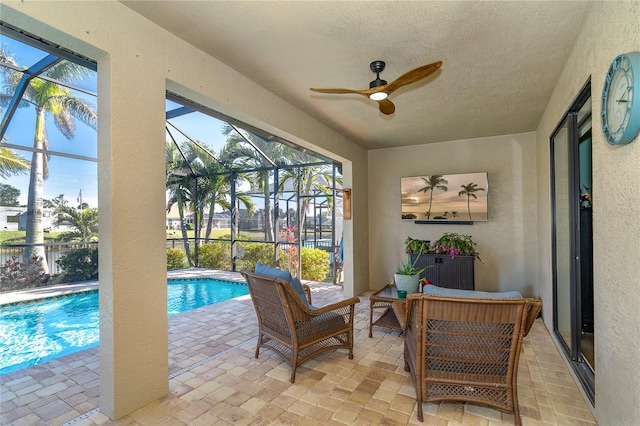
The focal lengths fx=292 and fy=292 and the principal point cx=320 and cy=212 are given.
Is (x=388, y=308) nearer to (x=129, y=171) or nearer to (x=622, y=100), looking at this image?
(x=622, y=100)

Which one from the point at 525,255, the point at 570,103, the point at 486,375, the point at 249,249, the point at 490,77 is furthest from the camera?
the point at 249,249

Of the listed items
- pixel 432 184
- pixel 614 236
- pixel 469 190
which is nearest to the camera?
pixel 614 236

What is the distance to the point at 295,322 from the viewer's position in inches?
101

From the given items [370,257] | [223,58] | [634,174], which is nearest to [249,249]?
[370,257]

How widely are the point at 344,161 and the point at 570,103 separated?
128 inches

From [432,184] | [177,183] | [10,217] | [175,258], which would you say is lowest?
[175,258]

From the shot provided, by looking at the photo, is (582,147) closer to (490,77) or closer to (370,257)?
(490,77)

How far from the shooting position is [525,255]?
4820mm

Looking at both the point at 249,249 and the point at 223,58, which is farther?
the point at 249,249

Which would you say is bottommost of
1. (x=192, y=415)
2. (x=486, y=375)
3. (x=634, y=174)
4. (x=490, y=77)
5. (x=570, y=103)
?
(x=192, y=415)

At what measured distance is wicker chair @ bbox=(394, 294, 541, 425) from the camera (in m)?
1.82

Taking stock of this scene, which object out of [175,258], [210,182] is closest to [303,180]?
[210,182]

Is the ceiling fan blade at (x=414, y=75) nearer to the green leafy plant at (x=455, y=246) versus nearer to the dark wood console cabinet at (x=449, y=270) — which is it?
the dark wood console cabinet at (x=449, y=270)

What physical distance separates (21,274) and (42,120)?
3108 millimetres
